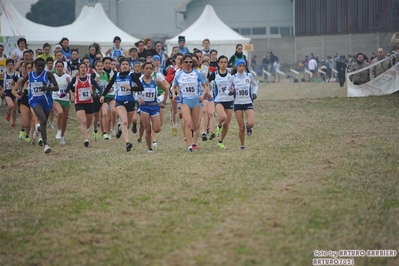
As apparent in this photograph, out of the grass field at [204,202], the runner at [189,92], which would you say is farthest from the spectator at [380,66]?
the runner at [189,92]

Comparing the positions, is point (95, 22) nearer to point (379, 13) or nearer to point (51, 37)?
point (51, 37)

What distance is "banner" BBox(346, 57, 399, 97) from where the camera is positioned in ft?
93.9

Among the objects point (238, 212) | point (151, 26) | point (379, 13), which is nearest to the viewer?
point (238, 212)

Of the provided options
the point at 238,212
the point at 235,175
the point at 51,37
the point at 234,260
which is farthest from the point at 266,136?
the point at 51,37

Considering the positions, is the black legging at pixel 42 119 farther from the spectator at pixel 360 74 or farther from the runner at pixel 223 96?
the spectator at pixel 360 74

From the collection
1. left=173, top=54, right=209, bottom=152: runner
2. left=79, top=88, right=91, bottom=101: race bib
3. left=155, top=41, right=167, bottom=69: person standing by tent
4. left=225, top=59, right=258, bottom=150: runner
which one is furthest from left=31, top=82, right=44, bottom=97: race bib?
left=155, top=41, right=167, bottom=69: person standing by tent

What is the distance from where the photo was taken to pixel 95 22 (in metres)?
42.6

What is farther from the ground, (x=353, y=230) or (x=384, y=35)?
(x=384, y=35)

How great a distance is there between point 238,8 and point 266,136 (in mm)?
49393

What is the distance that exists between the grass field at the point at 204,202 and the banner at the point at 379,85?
12068 millimetres

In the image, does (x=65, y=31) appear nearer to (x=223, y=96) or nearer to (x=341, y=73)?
(x=341, y=73)

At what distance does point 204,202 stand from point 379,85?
A: 68.6 feet

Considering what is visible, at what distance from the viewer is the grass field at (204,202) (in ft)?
24.9

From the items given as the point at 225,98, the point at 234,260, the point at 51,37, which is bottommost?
the point at 234,260
